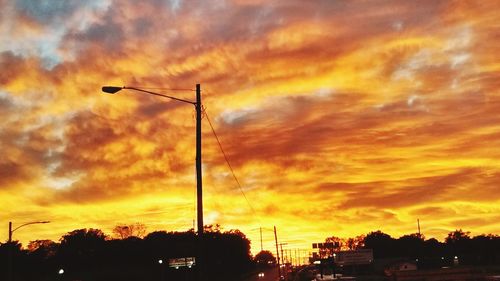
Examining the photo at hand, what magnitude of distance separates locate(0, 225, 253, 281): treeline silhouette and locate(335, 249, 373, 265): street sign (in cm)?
Answer: 4986

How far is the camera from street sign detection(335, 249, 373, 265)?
60.3 meters

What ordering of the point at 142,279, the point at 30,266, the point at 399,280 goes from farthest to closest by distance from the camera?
the point at 142,279, the point at 30,266, the point at 399,280

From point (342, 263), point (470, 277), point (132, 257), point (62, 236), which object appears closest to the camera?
point (470, 277)

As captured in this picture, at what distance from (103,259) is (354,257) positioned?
96.6 meters

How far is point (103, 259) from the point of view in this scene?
5625 inches

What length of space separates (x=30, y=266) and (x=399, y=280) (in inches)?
4394

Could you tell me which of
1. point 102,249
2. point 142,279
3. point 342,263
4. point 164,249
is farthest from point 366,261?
point 102,249

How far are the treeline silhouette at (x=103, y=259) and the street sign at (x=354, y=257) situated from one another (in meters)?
49.9

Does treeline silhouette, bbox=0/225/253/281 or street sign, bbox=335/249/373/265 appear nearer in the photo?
street sign, bbox=335/249/373/265

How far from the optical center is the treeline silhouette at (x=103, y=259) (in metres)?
122

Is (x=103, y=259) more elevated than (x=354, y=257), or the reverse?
(x=103, y=259)

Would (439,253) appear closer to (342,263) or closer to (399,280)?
(342,263)

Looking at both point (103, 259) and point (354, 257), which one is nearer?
point (354, 257)

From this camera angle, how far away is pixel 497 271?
24.9 meters
